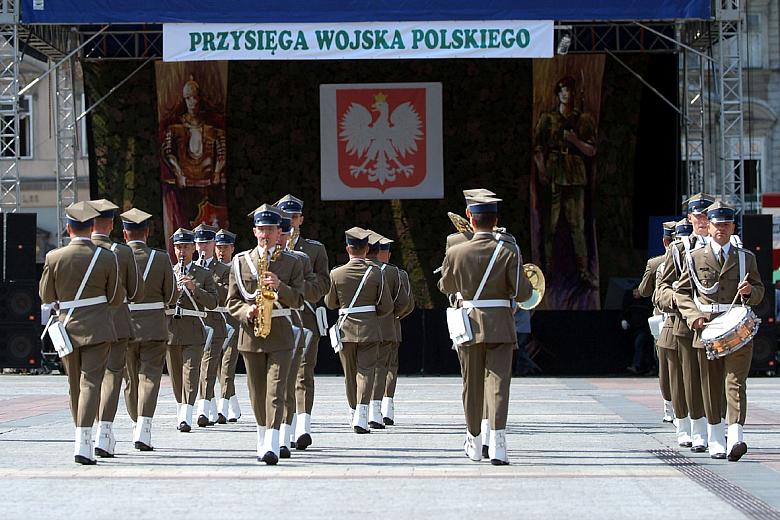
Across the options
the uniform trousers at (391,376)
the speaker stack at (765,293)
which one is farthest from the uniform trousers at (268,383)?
the speaker stack at (765,293)

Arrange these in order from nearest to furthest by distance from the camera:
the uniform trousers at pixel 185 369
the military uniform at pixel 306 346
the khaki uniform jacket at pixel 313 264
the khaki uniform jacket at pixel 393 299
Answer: the military uniform at pixel 306 346 → the khaki uniform jacket at pixel 313 264 → the uniform trousers at pixel 185 369 → the khaki uniform jacket at pixel 393 299

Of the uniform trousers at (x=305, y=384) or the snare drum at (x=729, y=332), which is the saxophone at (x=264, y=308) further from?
the snare drum at (x=729, y=332)

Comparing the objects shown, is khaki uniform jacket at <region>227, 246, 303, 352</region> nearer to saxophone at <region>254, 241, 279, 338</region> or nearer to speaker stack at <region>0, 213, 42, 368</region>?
saxophone at <region>254, 241, 279, 338</region>

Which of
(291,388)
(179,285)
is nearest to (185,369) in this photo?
(179,285)

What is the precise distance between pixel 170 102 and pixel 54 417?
511 inches

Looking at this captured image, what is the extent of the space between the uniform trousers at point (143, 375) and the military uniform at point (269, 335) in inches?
58.9

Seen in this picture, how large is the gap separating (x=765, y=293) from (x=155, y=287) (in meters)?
13.8

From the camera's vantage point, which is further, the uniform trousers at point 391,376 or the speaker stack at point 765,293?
the speaker stack at point 765,293

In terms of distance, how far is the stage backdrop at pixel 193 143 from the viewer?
28109 mm

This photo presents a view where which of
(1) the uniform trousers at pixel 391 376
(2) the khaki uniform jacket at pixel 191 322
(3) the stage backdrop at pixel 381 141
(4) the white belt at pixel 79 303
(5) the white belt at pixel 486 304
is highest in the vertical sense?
(3) the stage backdrop at pixel 381 141

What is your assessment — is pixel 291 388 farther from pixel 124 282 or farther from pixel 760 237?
pixel 760 237

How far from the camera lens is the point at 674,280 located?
1228 centimetres

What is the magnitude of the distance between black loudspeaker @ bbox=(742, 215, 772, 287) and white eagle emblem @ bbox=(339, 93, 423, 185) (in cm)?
656

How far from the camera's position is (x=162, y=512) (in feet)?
28.4
